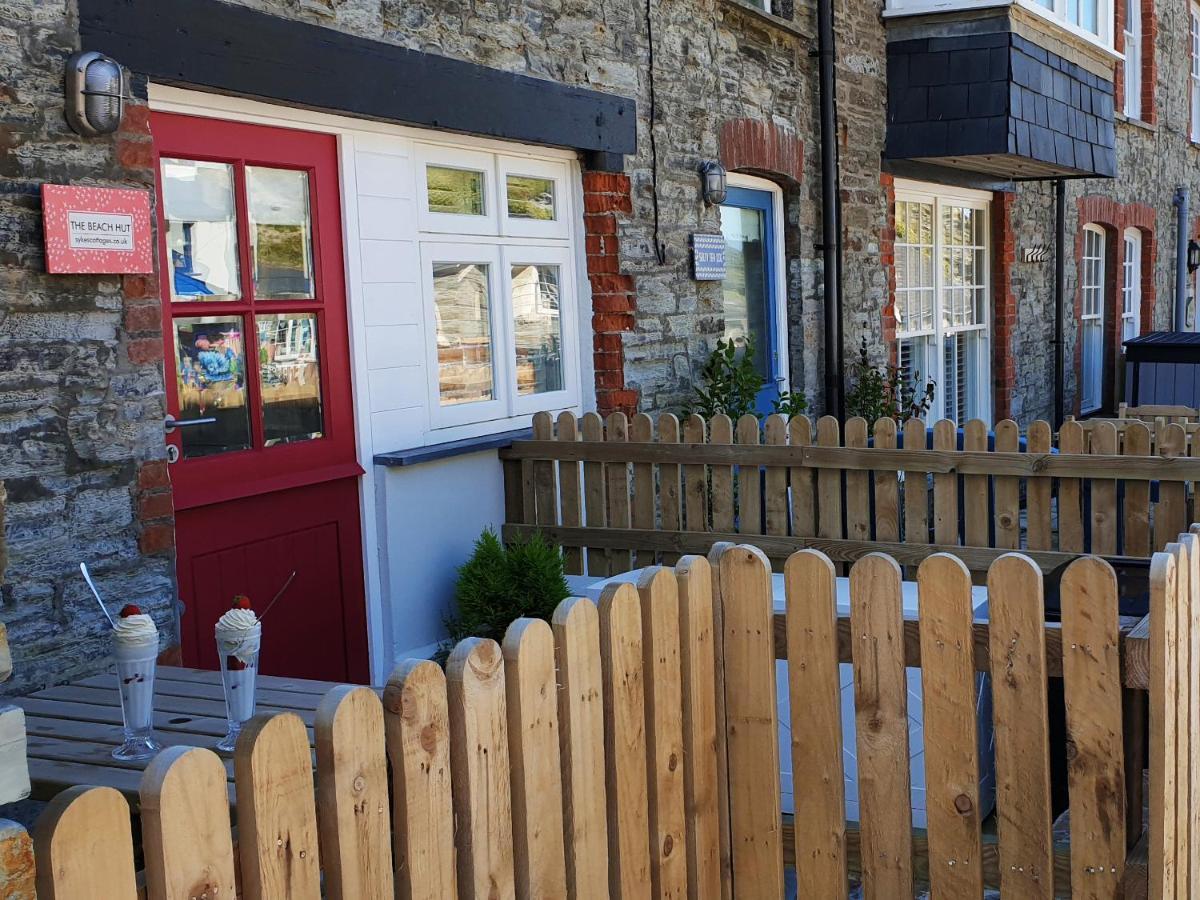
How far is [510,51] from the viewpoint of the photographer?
637cm

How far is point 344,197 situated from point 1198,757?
158 inches

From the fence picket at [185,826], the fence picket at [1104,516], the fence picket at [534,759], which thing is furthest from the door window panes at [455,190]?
the fence picket at [185,826]

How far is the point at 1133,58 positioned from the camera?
52.3 feet

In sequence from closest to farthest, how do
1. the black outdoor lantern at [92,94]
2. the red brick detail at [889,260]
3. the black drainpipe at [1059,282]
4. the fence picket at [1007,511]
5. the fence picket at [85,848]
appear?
the fence picket at [85,848] < the black outdoor lantern at [92,94] < the fence picket at [1007,511] < the red brick detail at [889,260] < the black drainpipe at [1059,282]

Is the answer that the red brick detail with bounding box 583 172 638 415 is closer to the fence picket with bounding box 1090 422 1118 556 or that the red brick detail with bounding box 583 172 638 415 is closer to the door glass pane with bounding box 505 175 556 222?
the door glass pane with bounding box 505 175 556 222

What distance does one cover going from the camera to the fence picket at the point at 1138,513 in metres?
5.61

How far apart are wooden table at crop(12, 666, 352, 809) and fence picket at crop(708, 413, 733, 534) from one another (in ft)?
9.86

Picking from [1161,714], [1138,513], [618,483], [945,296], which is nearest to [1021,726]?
[1161,714]

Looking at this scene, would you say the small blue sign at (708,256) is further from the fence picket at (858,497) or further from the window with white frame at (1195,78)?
the window with white frame at (1195,78)

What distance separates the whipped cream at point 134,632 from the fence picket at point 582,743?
3.34 ft

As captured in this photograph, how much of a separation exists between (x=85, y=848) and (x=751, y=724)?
168cm

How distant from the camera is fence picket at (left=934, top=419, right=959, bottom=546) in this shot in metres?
5.95

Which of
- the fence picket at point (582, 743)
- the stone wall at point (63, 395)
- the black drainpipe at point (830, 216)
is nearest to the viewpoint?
the fence picket at point (582, 743)

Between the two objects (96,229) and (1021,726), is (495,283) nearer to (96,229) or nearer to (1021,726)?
(96,229)
